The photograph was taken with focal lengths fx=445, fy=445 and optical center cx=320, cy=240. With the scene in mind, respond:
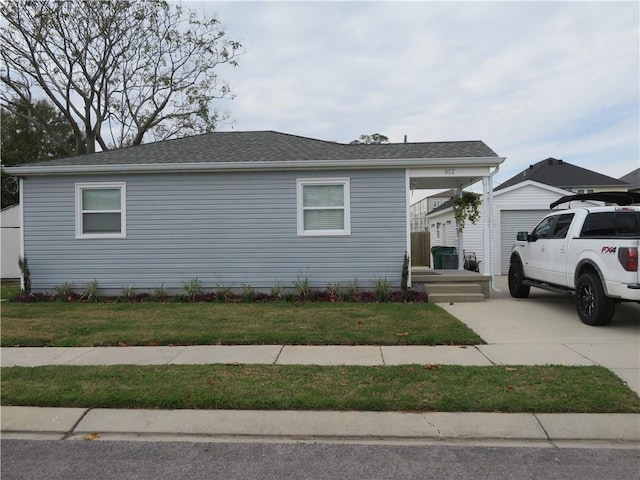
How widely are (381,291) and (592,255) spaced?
4270mm

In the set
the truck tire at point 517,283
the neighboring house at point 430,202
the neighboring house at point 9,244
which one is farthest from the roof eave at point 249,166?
the neighboring house at point 430,202

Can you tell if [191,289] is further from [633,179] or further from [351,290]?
[633,179]

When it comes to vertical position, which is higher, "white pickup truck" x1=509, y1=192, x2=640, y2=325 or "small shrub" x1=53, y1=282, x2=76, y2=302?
"white pickup truck" x1=509, y1=192, x2=640, y2=325

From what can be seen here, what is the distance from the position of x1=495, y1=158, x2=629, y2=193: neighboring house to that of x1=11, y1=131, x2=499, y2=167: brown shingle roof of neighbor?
41.0 ft

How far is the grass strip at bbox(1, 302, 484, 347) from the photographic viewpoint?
6633 millimetres

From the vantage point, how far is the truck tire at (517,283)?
10.6 m

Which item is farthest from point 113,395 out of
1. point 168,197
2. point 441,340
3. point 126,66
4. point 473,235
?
point 126,66

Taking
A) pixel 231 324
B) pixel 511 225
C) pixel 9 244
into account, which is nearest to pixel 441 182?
pixel 511 225

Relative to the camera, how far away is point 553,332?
709cm

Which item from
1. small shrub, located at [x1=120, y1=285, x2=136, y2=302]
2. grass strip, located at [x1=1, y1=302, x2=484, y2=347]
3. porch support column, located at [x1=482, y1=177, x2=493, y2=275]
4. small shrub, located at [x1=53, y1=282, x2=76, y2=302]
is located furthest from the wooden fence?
small shrub, located at [x1=53, y1=282, x2=76, y2=302]

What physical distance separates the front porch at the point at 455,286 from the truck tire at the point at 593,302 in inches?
103

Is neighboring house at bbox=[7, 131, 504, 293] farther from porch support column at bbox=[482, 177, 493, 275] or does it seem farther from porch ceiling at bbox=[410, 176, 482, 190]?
porch ceiling at bbox=[410, 176, 482, 190]

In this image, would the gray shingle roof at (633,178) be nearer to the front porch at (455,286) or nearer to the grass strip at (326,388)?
the front porch at (455,286)

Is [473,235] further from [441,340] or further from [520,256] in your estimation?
[441,340]
